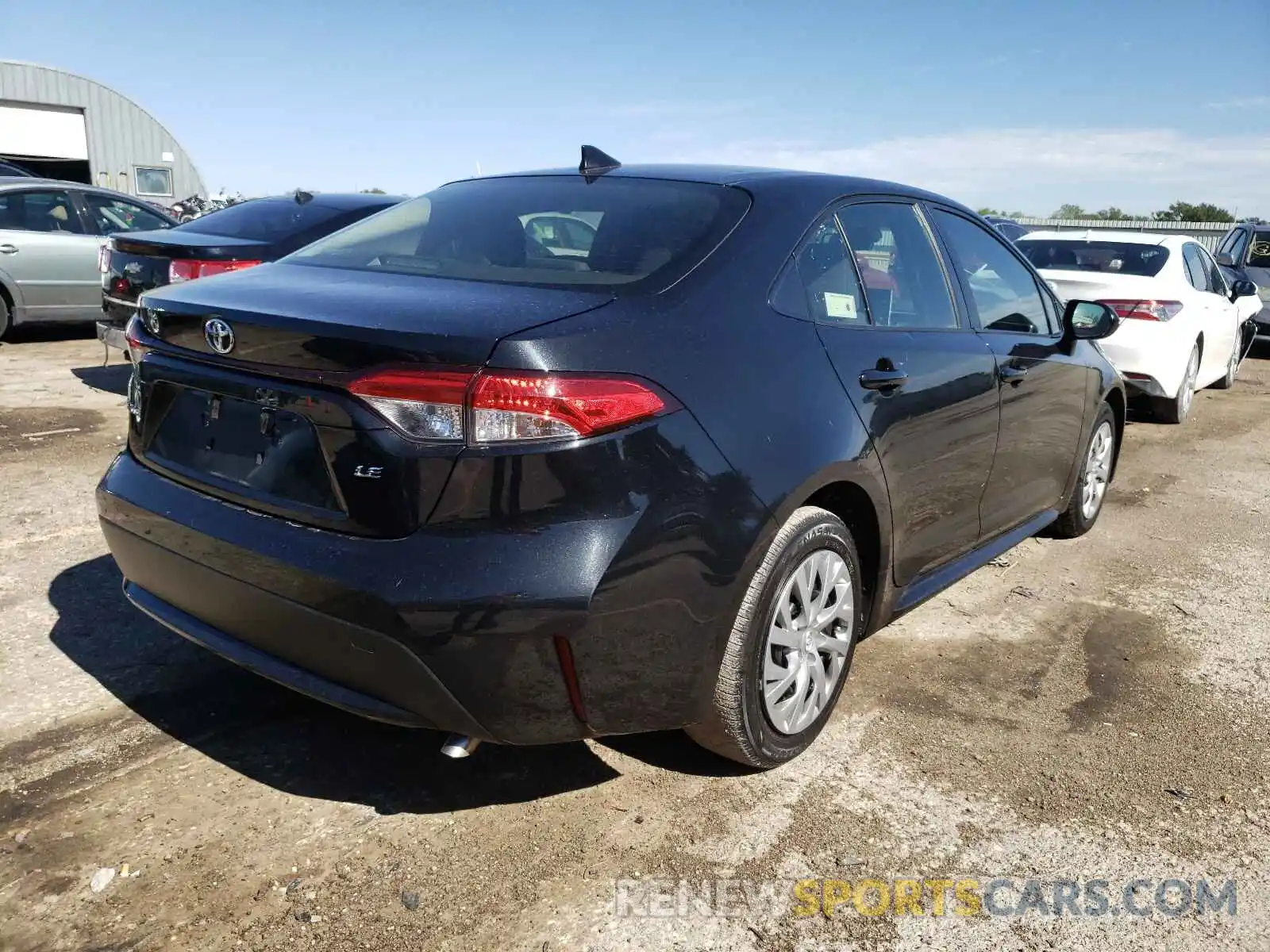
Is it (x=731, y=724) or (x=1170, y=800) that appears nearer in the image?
(x=731, y=724)

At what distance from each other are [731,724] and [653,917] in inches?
20.6

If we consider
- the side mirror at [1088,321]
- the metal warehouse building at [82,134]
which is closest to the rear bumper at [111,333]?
the side mirror at [1088,321]

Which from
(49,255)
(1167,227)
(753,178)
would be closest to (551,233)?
(753,178)

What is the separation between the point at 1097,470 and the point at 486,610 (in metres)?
4.08

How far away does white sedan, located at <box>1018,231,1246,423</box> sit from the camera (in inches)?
A: 299

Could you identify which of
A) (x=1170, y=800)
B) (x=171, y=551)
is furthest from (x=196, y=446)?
(x=1170, y=800)

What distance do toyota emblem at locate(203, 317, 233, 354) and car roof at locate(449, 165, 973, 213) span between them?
1.38 m

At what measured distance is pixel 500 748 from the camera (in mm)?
2979

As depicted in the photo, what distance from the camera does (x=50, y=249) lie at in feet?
33.1

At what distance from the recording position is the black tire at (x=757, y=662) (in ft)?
8.35

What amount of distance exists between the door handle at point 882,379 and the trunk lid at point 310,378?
91 centimetres

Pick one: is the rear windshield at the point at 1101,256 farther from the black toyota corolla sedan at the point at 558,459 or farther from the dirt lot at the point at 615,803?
the black toyota corolla sedan at the point at 558,459

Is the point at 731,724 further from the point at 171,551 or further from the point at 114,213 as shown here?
the point at 114,213

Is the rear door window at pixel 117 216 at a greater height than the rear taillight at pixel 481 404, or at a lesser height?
greater
